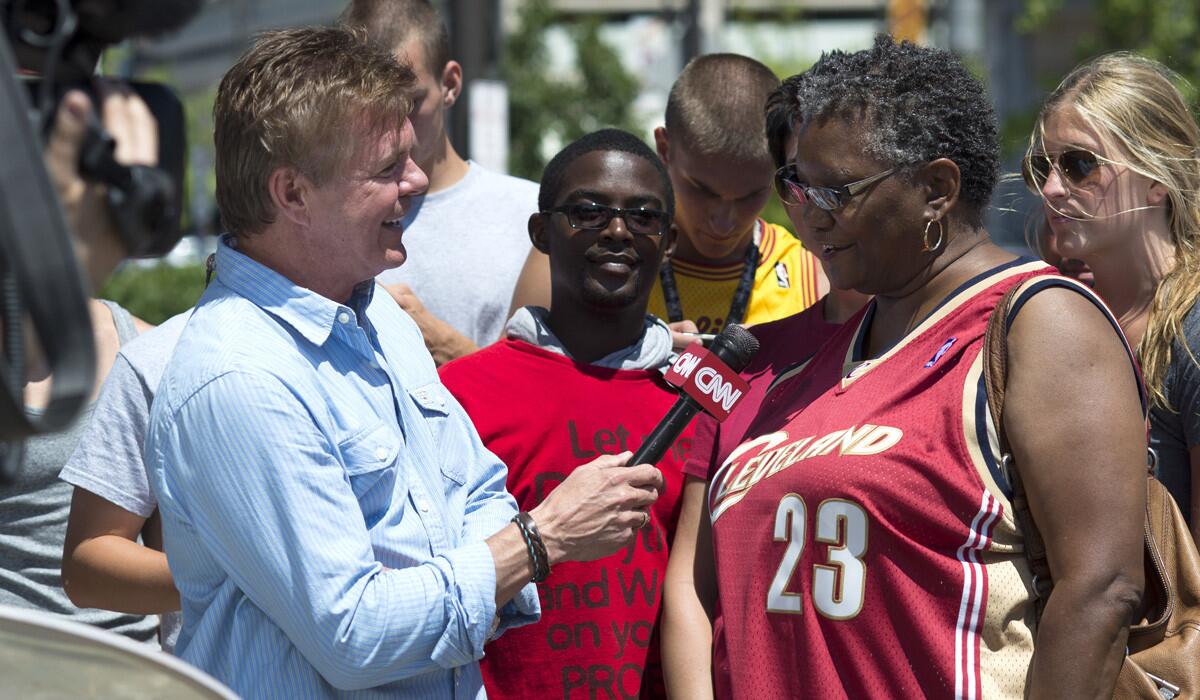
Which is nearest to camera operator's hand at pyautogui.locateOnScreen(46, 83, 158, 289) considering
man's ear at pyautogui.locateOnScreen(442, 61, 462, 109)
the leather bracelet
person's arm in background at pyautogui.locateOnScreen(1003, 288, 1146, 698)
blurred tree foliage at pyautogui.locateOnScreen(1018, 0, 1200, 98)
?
the leather bracelet

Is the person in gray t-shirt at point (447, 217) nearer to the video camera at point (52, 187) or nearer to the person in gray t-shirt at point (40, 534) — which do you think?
the person in gray t-shirt at point (40, 534)

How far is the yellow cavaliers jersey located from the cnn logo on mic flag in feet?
4.40

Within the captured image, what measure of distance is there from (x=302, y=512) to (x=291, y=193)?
0.57m

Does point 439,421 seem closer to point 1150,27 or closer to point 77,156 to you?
point 77,156

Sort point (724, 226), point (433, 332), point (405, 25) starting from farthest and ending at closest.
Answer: point (405, 25) → point (724, 226) → point (433, 332)

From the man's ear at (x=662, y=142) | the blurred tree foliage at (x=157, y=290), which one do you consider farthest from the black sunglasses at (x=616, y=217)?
the blurred tree foliage at (x=157, y=290)

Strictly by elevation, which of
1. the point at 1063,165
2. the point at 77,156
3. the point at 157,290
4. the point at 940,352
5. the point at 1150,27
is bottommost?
the point at 157,290

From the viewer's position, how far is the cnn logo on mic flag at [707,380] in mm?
2666

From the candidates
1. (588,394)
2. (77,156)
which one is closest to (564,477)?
(588,394)

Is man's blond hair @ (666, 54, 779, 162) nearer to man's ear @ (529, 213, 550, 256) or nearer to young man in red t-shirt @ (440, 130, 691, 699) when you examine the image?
young man in red t-shirt @ (440, 130, 691, 699)

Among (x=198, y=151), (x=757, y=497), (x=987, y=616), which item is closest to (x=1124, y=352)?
(x=987, y=616)

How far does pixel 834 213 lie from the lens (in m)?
2.70

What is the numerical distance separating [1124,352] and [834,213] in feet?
1.97

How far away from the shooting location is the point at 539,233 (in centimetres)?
359
